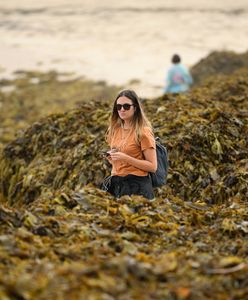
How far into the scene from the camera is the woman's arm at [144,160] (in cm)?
670

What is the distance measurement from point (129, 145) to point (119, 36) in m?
33.0

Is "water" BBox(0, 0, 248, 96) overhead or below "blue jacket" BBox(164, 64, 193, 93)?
overhead

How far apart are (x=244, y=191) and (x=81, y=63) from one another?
2633 cm

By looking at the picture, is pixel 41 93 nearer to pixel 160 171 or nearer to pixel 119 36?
pixel 119 36

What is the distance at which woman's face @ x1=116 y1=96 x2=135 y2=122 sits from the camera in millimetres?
6773

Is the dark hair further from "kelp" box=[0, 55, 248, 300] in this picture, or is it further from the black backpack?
the black backpack

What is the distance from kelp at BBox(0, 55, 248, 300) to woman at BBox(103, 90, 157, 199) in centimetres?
25

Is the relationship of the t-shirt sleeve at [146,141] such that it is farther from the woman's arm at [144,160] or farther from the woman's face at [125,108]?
the woman's face at [125,108]

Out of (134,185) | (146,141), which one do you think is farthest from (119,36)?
(146,141)

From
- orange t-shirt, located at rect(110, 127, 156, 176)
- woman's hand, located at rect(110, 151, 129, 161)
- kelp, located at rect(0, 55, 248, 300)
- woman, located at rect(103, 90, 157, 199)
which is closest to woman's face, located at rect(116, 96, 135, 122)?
woman, located at rect(103, 90, 157, 199)

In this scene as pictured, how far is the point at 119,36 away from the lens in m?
39.0

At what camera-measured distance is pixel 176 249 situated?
5.49 metres

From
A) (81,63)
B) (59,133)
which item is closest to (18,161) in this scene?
(59,133)

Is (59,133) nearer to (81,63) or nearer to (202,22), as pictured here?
(81,63)
